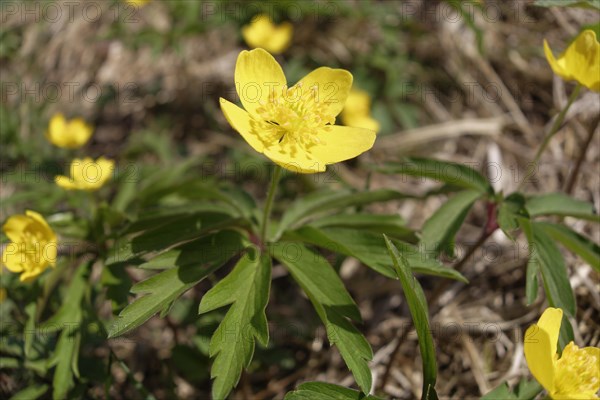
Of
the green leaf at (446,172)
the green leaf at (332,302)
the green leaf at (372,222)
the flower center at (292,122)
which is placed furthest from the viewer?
the green leaf at (372,222)

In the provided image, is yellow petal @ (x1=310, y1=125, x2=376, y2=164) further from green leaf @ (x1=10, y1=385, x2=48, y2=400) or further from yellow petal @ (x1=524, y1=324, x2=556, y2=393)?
green leaf @ (x1=10, y1=385, x2=48, y2=400)

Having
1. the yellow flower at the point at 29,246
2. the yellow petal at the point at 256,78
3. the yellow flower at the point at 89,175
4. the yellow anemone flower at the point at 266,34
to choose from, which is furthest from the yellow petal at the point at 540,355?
the yellow anemone flower at the point at 266,34

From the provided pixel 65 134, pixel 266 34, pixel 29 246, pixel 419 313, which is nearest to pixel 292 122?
pixel 419 313

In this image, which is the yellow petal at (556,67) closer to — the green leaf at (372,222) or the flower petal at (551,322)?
the green leaf at (372,222)

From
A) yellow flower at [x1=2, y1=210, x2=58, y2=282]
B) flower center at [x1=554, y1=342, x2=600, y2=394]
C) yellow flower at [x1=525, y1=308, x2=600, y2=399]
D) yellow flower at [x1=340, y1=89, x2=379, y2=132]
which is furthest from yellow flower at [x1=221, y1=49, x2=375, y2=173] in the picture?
yellow flower at [x1=340, y1=89, x2=379, y2=132]

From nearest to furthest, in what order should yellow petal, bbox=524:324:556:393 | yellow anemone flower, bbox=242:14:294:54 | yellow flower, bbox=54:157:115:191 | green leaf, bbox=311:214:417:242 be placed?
1. yellow petal, bbox=524:324:556:393
2. green leaf, bbox=311:214:417:242
3. yellow flower, bbox=54:157:115:191
4. yellow anemone flower, bbox=242:14:294:54

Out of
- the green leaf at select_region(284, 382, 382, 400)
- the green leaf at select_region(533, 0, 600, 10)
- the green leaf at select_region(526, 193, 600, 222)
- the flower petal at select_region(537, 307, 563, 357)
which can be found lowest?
the green leaf at select_region(284, 382, 382, 400)

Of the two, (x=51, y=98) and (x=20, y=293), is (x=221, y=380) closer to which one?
(x=20, y=293)
